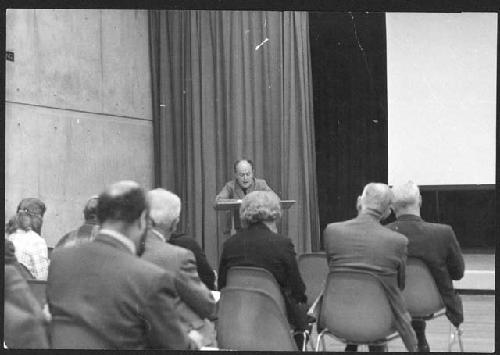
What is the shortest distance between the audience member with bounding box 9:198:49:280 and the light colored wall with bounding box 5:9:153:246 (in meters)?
1.44

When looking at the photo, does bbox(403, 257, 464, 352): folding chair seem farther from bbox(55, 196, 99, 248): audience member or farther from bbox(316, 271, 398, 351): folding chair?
bbox(55, 196, 99, 248): audience member

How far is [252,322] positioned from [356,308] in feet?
1.74

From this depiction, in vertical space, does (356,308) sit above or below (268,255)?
below

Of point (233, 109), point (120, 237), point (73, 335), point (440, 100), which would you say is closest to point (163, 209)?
point (120, 237)

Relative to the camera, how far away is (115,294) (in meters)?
2.44

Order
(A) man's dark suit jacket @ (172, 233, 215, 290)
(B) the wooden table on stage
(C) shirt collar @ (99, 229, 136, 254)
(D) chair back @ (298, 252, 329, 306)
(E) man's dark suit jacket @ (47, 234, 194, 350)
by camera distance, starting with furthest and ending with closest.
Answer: (B) the wooden table on stage
(D) chair back @ (298, 252, 329, 306)
(A) man's dark suit jacket @ (172, 233, 215, 290)
(C) shirt collar @ (99, 229, 136, 254)
(E) man's dark suit jacket @ (47, 234, 194, 350)

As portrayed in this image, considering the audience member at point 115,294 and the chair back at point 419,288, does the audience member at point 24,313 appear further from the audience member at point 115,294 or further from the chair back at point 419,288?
the chair back at point 419,288

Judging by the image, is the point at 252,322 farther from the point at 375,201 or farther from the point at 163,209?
the point at 375,201

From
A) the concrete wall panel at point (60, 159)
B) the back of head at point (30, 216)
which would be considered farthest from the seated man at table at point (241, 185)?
the back of head at point (30, 216)

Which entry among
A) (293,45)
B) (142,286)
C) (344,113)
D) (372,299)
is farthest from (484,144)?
(142,286)

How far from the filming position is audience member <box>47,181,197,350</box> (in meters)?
2.41

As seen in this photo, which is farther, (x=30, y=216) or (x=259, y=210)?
(x=30, y=216)

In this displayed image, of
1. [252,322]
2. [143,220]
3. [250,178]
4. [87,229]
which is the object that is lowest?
[252,322]

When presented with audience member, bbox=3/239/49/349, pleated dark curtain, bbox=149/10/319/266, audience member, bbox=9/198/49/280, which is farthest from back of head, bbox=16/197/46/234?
pleated dark curtain, bbox=149/10/319/266
